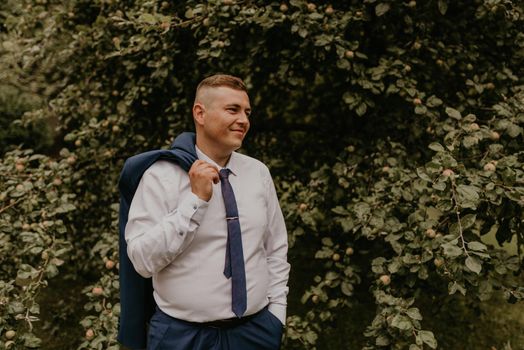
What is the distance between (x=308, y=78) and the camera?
149 inches

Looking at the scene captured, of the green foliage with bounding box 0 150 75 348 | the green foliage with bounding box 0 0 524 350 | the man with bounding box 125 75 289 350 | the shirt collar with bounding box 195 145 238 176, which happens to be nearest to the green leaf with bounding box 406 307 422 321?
the green foliage with bounding box 0 0 524 350

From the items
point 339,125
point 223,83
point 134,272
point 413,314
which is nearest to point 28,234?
point 134,272

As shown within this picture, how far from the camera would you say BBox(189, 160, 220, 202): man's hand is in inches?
63.1

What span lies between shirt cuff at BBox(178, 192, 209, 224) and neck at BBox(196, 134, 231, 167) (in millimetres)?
302

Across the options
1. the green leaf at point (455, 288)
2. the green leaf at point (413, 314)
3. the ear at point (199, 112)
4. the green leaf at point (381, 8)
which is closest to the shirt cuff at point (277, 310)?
the green leaf at point (413, 314)

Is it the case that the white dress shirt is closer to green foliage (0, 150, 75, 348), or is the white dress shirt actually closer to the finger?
the finger

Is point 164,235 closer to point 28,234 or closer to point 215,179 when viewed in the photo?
point 215,179

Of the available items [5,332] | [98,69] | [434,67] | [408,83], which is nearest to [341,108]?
[434,67]

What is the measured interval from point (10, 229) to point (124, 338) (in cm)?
130

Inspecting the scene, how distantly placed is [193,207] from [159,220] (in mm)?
172

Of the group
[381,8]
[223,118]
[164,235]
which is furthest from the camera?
[381,8]

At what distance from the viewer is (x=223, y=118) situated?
1.79 meters

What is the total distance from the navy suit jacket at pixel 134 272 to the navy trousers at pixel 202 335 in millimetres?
156

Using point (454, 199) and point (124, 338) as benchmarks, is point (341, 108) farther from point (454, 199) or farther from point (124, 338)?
point (124, 338)
